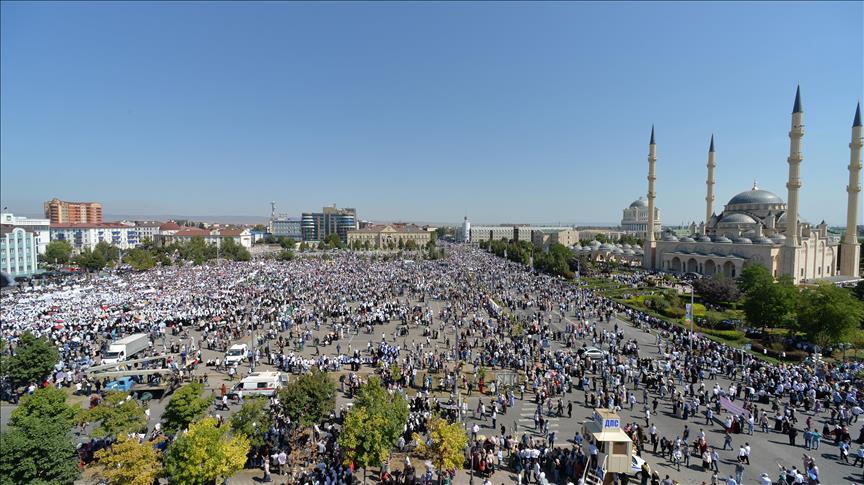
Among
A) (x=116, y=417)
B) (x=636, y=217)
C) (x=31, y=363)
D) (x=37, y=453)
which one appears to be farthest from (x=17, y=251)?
(x=636, y=217)

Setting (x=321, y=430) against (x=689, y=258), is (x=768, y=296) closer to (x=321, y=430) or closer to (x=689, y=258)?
(x=321, y=430)

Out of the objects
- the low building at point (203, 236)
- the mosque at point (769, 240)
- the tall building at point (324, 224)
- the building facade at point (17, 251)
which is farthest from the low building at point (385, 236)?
the mosque at point (769, 240)

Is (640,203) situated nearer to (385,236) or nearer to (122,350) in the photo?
(385,236)

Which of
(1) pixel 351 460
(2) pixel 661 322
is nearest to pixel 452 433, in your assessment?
(1) pixel 351 460

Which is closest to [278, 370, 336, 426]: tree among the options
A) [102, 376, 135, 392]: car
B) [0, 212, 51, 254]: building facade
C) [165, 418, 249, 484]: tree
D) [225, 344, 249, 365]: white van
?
[165, 418, 249, 484]: tree

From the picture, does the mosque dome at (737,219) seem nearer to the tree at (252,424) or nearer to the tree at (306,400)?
the tree at (306,400)

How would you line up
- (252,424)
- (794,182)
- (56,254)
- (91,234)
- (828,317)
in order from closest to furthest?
(252,424) → (828,317) → (794,182) → (56,254) → (91,234)
